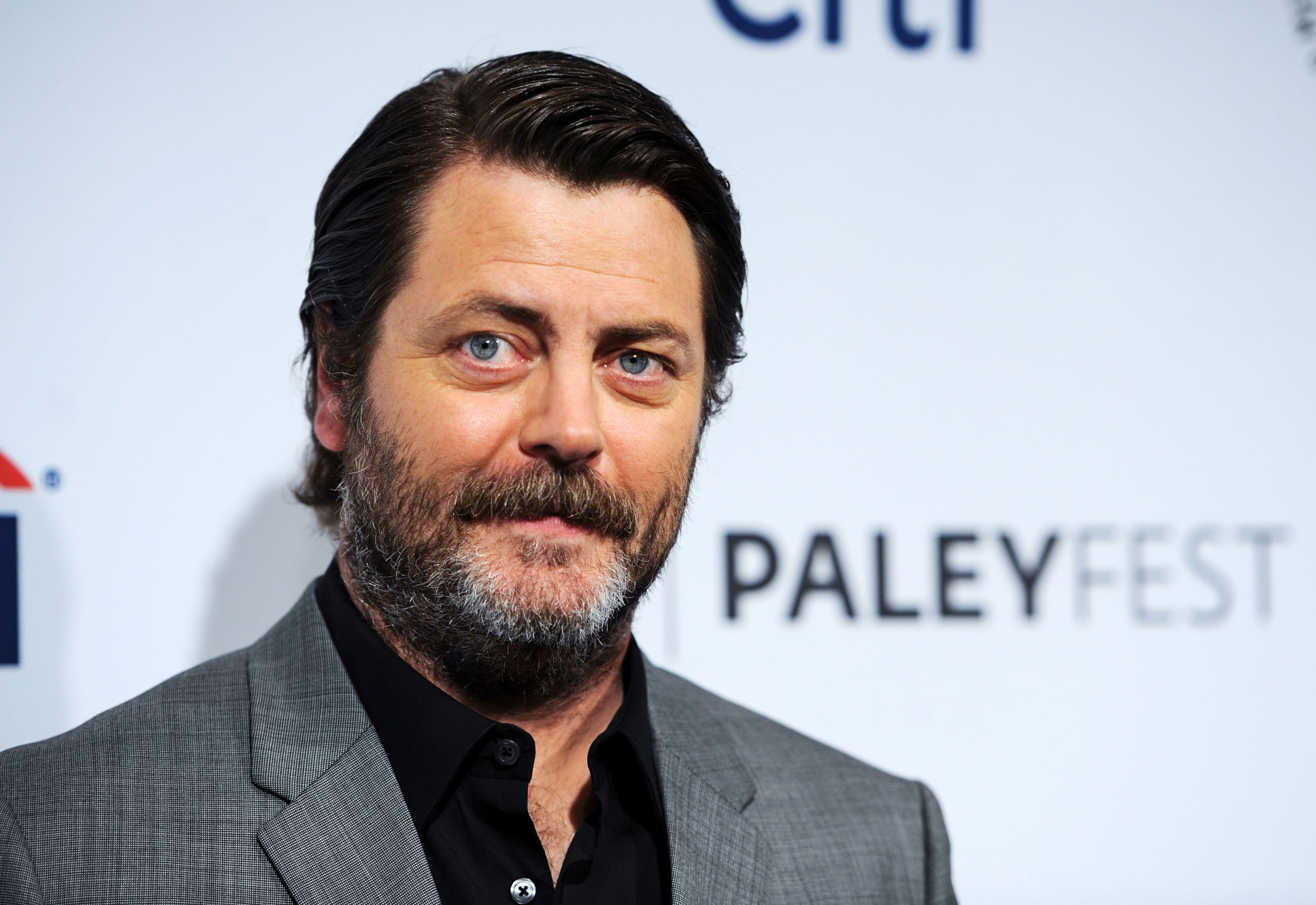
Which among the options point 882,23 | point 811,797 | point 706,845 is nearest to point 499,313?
point 706,845

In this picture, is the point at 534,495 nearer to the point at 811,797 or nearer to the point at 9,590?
the point at 811,797

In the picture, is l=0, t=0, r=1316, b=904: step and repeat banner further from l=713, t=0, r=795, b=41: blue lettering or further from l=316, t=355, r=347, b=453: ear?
l=316, t=355, r=347, b=453: ear

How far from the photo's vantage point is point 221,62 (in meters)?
1.98

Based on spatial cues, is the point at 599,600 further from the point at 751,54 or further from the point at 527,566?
the point at 751,54

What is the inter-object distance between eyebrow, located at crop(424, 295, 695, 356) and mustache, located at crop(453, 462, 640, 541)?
179mm

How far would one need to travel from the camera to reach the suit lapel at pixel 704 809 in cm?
155

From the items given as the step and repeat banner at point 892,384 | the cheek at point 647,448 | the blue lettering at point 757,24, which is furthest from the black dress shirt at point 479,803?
the blue lettering at point 757,24

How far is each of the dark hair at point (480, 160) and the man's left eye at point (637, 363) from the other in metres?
0.18

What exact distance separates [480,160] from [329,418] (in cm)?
43

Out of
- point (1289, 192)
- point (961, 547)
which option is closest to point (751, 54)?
point (961, 547)

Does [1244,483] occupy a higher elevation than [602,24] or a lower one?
lower

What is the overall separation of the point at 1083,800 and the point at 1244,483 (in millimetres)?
752

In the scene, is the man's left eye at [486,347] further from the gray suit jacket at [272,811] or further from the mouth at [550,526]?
the gray suit jacket at [272,811]

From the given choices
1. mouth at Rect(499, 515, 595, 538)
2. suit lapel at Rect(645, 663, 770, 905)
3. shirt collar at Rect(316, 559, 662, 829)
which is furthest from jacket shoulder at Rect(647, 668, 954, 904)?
mouth at Rect(499, 515, 595, 538)
